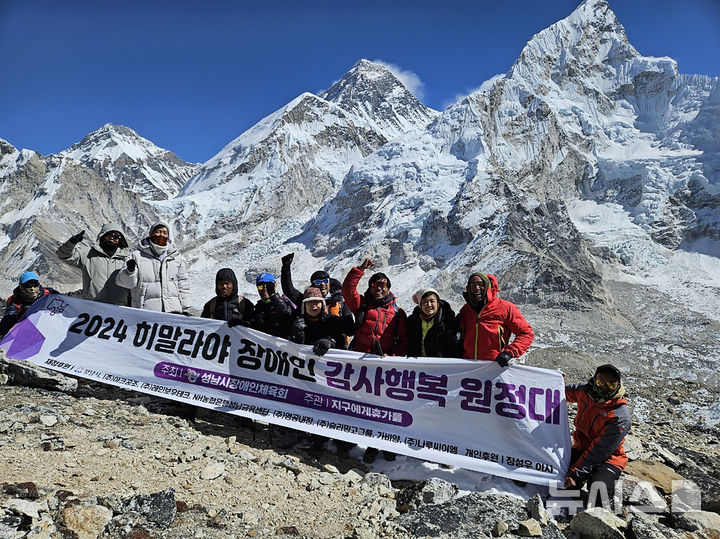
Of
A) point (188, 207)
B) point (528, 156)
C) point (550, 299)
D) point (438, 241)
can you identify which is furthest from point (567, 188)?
point (188, 207)

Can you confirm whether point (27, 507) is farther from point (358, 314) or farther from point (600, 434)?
point (600, 434)

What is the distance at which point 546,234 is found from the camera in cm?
6919

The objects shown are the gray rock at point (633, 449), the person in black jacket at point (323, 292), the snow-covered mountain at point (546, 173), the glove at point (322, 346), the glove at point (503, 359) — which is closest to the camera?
the glove at point (503, 359)

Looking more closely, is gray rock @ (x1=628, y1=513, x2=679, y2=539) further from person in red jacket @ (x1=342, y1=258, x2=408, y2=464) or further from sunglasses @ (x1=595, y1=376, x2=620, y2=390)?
person in red jacket @ (x1=342, y1=258, x2=408, y2=464)

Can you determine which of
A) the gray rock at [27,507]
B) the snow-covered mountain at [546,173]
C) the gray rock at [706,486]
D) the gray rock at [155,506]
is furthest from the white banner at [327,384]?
the snow-covered mountain at [546,173]

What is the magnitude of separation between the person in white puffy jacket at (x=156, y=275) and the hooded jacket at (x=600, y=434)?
4.93m

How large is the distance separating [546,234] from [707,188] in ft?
136

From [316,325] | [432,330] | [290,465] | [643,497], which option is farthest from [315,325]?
[643,497]

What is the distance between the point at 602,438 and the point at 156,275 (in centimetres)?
537

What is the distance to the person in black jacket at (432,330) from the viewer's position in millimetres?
4867

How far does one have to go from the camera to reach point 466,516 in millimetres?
3527

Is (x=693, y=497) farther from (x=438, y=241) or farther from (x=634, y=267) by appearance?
(x=634, y=267)

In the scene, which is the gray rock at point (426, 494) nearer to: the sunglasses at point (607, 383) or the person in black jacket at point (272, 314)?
the sunglasses at point (607, 383)

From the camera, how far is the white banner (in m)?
4.50
